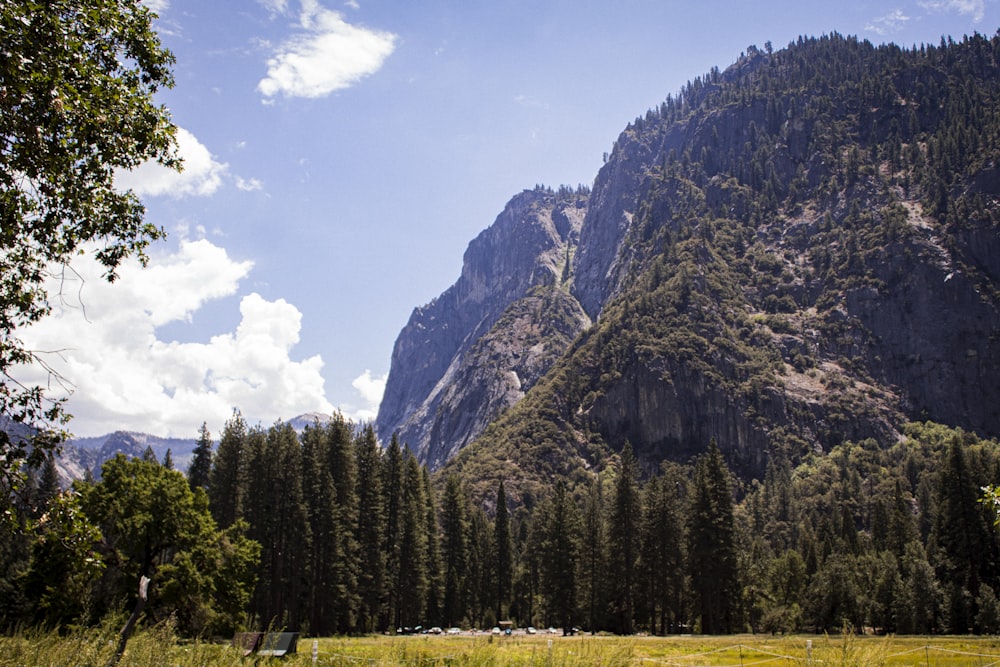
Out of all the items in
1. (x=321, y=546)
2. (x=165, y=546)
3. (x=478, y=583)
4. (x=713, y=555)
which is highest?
(x=165, y=546)

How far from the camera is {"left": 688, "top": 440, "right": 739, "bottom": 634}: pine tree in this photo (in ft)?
214

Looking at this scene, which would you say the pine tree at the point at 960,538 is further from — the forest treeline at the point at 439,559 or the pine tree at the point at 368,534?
the pine tree at the point at 368,534

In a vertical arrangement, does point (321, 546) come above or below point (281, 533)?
below

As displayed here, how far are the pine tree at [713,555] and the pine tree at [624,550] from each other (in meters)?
6.49

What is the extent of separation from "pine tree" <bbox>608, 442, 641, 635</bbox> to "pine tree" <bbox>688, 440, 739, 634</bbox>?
6489 millimetres

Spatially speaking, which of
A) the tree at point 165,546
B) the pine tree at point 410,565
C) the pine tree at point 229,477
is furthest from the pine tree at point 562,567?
the tree at point 165,546

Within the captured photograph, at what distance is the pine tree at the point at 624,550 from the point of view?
229ft

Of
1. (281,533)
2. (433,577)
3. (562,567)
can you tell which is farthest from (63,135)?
(433,577)

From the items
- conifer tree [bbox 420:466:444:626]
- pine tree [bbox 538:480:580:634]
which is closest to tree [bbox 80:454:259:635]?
pine tree [bbox 538:480:580:634]

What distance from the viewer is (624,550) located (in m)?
71.8

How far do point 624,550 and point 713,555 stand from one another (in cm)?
980

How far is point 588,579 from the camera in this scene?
76.1 meters

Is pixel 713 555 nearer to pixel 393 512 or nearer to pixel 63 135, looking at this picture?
pixel 393 512

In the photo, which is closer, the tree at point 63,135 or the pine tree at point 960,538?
the tree at point 63,135
